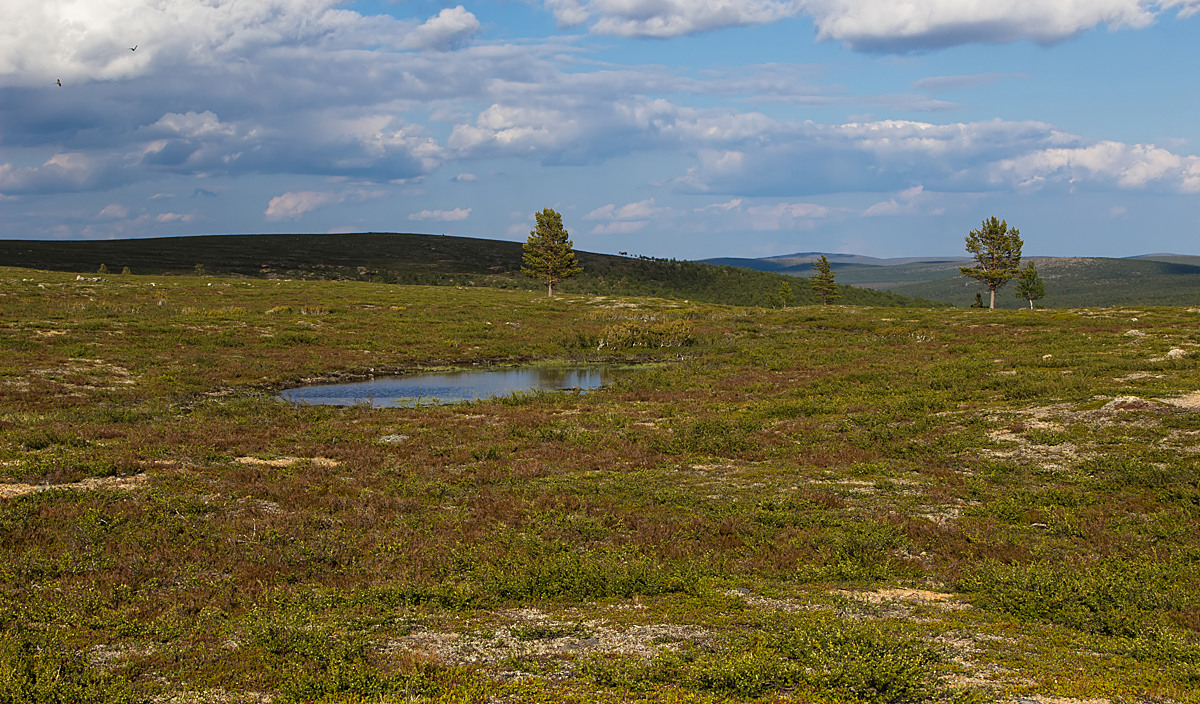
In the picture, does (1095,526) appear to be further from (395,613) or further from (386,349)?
(386,349)

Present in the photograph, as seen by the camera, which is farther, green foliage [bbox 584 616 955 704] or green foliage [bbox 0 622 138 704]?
green foliage [bbox 584 616 955 704]

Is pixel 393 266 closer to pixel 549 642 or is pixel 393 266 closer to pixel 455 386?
pixel 455 386

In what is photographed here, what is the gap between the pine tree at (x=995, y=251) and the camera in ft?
283

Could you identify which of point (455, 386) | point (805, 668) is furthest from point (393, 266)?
point (805, 668)

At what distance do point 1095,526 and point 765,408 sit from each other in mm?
14901

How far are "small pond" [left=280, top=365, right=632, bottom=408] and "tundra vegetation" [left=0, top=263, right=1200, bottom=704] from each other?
10.4 ft

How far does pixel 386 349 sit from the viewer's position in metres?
49.6

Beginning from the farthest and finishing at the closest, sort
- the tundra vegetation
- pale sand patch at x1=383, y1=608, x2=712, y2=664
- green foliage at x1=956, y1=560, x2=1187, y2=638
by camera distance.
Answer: green foliage at x1=956, y1=560, x2=1187, y2=638, pale sand patch at x1=383, y1=608, x2=712, y2=664, the tundra vegetation

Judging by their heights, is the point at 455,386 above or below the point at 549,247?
below

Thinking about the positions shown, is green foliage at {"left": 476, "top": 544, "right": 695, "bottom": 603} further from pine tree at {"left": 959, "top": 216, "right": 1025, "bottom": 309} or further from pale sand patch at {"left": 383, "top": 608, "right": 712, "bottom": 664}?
pine tree at {"left": 959, "top": 216, "right": 1025, "bottom": 309}

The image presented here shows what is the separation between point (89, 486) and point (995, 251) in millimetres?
93173

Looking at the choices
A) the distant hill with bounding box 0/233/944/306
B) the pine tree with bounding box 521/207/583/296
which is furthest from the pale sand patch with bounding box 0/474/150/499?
the distant hill with bounding box 0/233/944/306

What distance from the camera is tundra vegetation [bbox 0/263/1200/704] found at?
27.8 feet

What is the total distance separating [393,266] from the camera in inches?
6339
